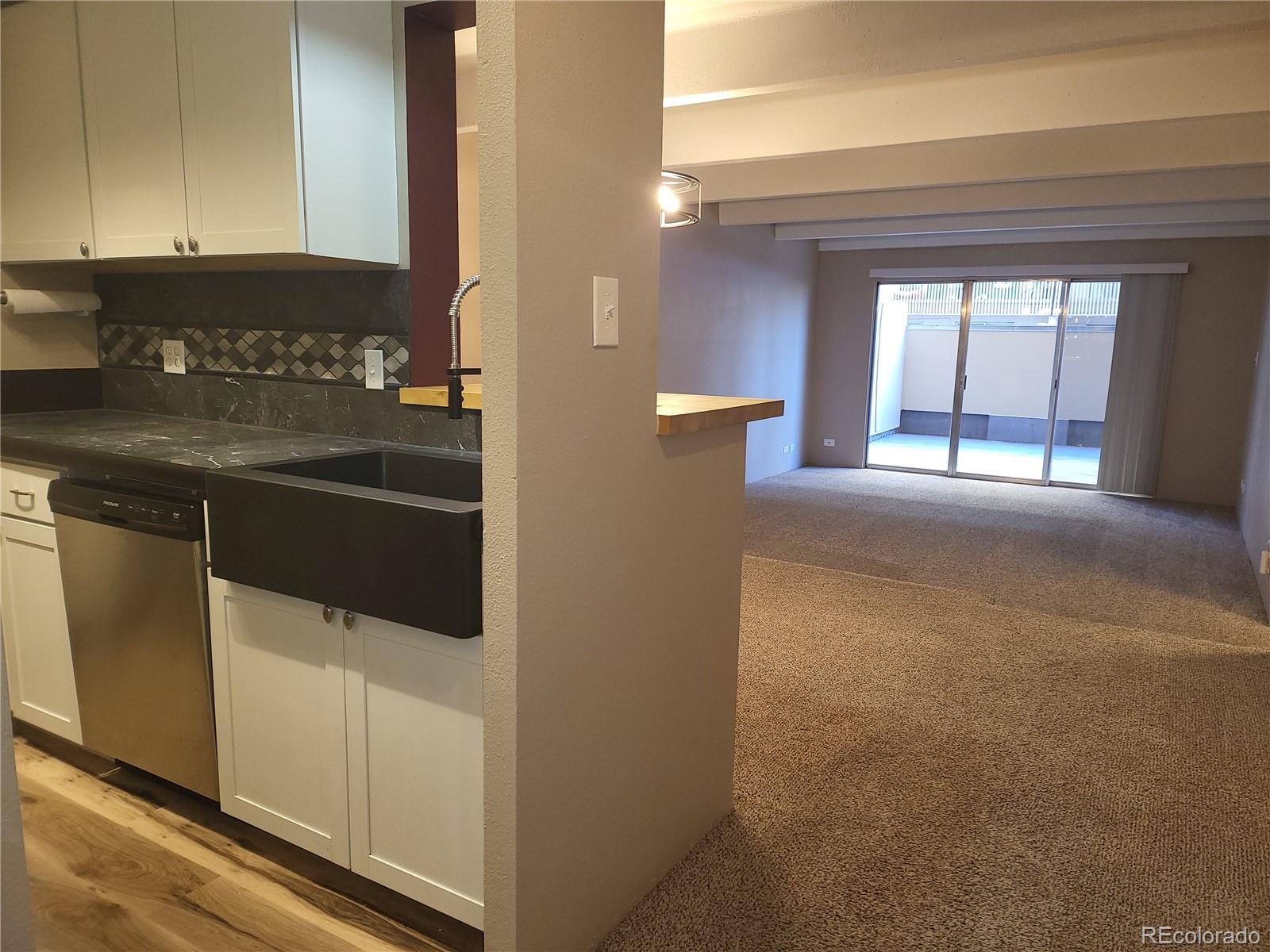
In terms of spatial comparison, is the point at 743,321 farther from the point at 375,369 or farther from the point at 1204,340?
the point at 375,369

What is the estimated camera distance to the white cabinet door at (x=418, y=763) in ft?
5.26

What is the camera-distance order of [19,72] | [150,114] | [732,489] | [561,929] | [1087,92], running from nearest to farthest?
[561,929] < [732,489] < [150,114] < [19,72] < [1087,92]

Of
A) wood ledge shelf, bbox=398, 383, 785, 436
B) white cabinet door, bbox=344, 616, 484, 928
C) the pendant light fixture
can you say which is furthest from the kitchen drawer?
the pendant light fixture

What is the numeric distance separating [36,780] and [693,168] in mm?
4492

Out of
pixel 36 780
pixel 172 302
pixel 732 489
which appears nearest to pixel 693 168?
pixel 172 302

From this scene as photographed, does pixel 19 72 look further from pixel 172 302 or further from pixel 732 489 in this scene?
pixel 732 489

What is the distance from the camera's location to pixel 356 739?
1767mm

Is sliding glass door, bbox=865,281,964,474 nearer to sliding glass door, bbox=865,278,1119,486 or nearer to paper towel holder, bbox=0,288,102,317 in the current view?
sliding glass door, bbox=865,278,1119,486

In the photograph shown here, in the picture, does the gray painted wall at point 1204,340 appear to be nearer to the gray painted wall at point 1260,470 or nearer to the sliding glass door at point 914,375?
the gray painted wall at point 1260,470

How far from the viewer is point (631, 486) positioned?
5.38 feet

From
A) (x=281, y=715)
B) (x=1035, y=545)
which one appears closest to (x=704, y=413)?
(x=281, y=715)

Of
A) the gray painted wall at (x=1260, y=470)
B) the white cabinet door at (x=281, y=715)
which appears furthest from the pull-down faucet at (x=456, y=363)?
the gray painted wall at (x=1260, y=470)

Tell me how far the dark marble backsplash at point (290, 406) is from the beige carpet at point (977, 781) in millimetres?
1361

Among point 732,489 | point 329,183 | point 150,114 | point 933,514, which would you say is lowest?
point 933,514
